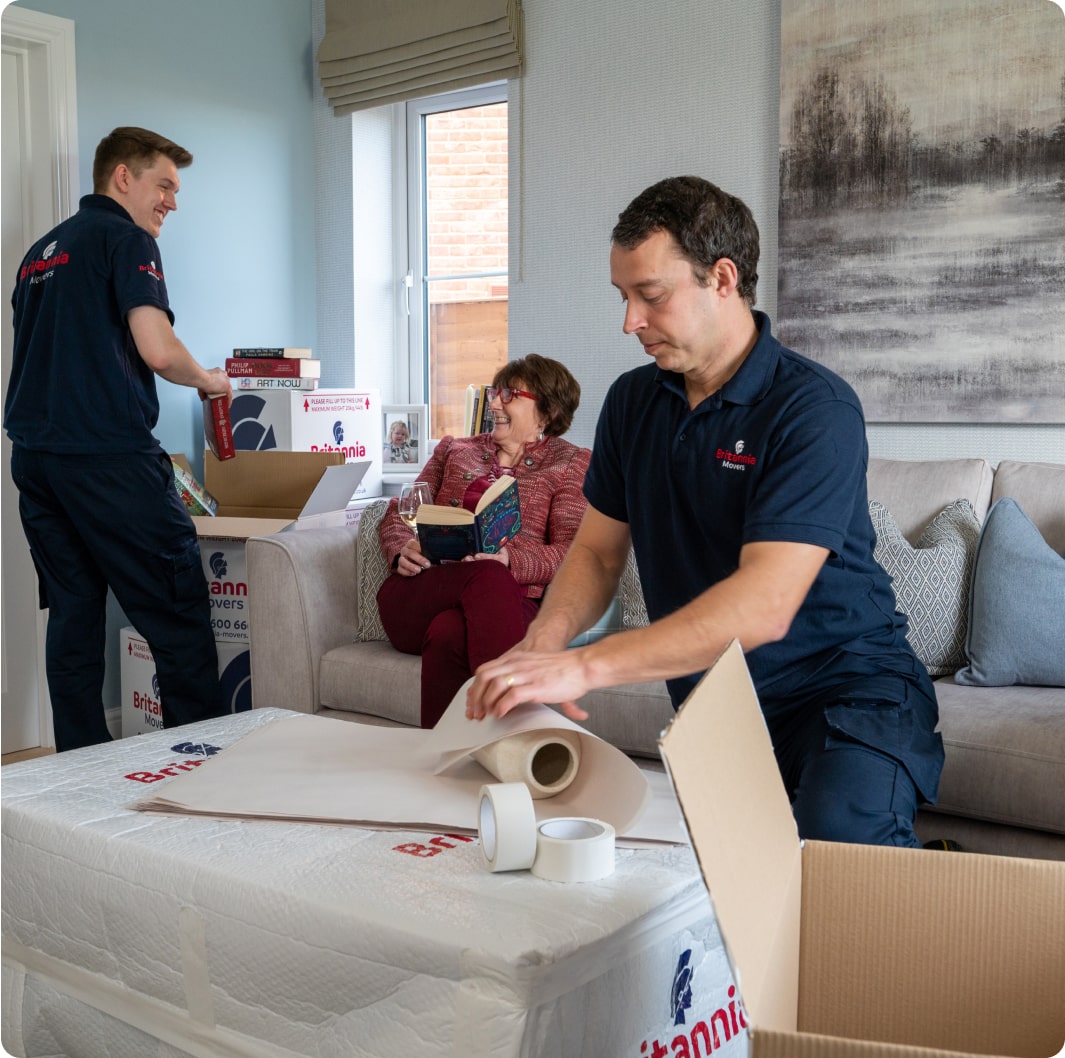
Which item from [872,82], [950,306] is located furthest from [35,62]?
[950,306]

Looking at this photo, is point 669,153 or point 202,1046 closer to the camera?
point 202,1046

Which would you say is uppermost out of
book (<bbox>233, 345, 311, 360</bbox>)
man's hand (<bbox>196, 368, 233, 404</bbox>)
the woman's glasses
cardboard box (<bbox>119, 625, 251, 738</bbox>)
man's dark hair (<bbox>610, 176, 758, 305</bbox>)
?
man's dark hair (<bbox>610, 176, 758, 305</bbox>)

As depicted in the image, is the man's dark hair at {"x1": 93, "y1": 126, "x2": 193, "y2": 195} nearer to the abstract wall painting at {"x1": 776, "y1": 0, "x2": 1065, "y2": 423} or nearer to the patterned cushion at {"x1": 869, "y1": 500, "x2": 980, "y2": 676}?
the abstract wall painting at {"x1": 776, "y1": 0, "x2": 1065, "y2": 423}

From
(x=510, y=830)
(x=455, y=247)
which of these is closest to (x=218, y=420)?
(x=455, y=247)

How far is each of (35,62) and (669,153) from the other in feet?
6.07

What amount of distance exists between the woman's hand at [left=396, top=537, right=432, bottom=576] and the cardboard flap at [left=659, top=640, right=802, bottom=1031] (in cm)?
191

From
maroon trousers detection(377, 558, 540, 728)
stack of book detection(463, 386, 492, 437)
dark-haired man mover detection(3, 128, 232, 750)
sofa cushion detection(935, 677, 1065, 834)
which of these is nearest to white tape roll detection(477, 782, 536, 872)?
sofa cushion detection(935, 677, 1065, 834)

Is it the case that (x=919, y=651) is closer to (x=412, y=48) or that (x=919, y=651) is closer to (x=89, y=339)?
(x=89, y=339)

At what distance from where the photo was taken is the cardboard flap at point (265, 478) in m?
3.40

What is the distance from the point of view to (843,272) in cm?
307

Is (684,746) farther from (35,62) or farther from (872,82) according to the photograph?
(35,62)

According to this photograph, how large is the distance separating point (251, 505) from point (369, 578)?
2.74ft

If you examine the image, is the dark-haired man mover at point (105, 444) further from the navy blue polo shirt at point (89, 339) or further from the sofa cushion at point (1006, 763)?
the sofa cushion at point (1006, 763)

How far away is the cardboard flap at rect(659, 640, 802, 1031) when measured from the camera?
27.2 inches
